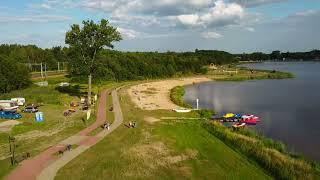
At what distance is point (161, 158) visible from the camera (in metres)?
36.6

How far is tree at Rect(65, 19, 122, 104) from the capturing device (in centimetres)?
6650

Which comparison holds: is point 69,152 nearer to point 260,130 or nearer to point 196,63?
point 260,130

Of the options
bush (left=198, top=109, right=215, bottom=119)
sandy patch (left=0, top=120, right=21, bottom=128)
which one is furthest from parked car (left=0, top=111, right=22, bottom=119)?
bush (left=198, top=109, right=215, bottom=119)

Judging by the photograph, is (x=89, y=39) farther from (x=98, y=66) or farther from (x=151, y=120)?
(x=151, y=120)

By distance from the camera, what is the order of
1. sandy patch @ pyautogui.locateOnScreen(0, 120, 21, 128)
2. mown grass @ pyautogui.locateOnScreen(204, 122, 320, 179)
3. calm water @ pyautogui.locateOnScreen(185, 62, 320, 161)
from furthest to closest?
sandy patch @ pyautogui.locateOnScreen(0, 120, 21, 128) → calm water @ pyautogui.locateOnScreen(185, 62, 320, 161) → mown grass @ pyautogui.locateOnScreen(204, 122, 320, 179)

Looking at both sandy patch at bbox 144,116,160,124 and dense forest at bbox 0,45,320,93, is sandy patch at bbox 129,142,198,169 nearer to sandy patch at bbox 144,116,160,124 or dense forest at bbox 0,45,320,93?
sandy patch at bbox 144,116,160,124

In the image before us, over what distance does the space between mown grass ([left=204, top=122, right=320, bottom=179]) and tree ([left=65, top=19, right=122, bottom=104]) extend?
28.1m

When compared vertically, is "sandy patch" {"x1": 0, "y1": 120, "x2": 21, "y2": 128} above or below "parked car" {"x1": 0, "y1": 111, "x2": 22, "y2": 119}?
below

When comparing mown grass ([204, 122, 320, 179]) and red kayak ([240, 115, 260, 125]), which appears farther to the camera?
red kayak ([240, 115, 260, 125])

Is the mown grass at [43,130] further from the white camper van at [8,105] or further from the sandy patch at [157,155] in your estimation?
the sandy patch at [157,155]

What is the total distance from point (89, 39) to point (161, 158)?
3690 centimetres

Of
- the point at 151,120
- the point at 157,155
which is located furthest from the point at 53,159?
the point at 151,120

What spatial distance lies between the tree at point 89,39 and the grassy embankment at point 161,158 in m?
22.7

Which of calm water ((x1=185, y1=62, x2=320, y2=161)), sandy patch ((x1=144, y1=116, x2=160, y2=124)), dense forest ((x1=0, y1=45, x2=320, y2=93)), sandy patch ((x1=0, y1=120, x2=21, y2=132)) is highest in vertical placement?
dense forest ((x1=0, y1=45, x2=320, y2=93))
